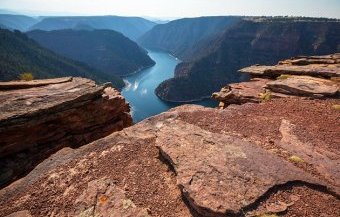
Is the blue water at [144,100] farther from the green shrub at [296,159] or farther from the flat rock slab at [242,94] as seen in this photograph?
the green shrub at [296,159]

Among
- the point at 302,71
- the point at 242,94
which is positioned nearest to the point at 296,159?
the point at 242,94

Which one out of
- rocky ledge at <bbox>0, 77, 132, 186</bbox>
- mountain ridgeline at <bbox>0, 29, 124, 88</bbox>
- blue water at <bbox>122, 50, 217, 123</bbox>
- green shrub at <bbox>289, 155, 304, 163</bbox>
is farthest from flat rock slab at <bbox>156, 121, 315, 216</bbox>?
blue water at <bbox>122, 50, 217, 123</bbox>

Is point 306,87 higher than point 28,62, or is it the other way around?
point 306,87

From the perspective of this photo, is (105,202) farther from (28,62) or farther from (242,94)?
(28,62)

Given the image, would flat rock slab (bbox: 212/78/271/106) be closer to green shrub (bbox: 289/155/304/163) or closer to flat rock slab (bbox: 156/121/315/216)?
flat rock slab (bbox: 156/121/315/216)

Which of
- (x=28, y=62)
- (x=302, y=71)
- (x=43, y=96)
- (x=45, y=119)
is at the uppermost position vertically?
(x=302, y=71)

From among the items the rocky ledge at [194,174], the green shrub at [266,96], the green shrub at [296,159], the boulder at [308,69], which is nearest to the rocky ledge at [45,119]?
the rocky ledge at [194,174]

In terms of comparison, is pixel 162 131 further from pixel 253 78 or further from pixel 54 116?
pixel 253 78

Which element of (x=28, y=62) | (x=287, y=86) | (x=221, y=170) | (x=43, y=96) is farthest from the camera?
(x=28, y=62)
